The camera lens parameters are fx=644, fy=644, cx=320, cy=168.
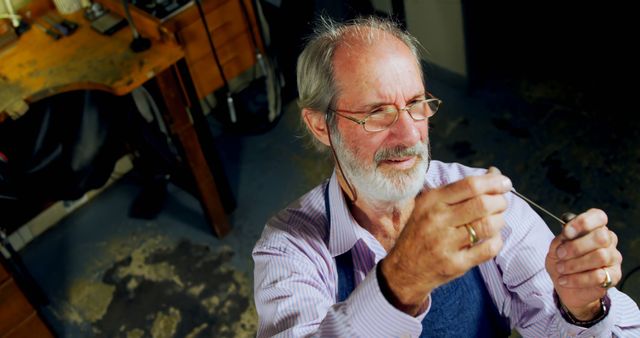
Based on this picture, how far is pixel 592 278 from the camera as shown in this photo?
122 cm

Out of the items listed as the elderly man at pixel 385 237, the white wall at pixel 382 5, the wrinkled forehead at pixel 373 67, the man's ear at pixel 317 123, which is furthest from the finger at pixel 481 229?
the white wall at pixel 382 5

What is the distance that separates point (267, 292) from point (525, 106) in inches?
103

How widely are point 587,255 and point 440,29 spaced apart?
2.70 m

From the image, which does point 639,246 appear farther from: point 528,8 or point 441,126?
point 528,8

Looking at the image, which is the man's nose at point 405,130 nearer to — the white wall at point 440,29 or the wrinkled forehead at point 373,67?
the wrinkled forehead at point 373,67

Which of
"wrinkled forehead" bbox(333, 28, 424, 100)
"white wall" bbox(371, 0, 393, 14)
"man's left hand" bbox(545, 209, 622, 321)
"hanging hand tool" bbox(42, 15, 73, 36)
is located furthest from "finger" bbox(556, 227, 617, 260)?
"white wall" bbox(371, 0, 393, 14)

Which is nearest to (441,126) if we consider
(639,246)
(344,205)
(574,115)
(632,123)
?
(574,115)

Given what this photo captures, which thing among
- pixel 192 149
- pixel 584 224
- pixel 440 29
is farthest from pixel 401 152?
pixel 440 29

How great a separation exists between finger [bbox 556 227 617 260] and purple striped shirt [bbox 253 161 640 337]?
23cm

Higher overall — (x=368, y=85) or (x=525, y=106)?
(x=368, y=85)

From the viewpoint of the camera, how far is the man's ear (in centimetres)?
166

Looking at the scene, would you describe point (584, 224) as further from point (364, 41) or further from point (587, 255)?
point (364, 41)

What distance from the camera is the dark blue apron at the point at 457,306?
154cm

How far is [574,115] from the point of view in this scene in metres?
3.51
